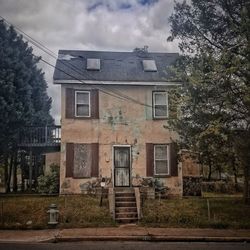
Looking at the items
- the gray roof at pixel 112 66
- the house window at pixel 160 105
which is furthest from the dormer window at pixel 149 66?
the house window at pixel 160 105

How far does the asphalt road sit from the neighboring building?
7.72 m

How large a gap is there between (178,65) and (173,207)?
6289mm

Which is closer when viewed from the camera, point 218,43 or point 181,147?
point 218,43

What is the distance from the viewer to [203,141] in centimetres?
1636

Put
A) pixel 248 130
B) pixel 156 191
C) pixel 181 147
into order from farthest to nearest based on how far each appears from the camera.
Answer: pixel 156 191 → pixel 181 147 → pixel 248 130

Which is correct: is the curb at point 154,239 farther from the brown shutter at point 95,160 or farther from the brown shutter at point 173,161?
the brown shutter at point 173,161

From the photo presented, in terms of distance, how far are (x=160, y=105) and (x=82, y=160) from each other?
16.9ft

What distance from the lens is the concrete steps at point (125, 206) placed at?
1625 centimetres

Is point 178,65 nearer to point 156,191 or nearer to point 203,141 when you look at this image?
point 203,141

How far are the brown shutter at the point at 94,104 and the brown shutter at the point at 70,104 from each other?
1.00m

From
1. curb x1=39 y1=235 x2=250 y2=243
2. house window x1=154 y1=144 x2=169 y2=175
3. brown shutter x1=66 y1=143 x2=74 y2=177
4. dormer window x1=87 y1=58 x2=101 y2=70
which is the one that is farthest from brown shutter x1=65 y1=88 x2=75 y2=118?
curb x1=39 y1=235 x2=250 y2=243

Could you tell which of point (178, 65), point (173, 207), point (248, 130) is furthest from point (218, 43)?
point (173, 207)

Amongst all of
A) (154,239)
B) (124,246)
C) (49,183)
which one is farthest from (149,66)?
(124,246)

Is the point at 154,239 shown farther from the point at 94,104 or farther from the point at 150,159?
the point at 94,104
